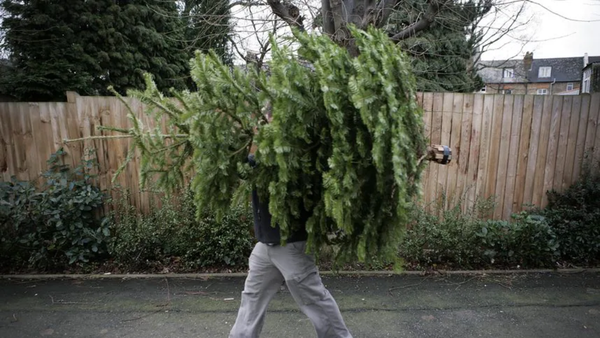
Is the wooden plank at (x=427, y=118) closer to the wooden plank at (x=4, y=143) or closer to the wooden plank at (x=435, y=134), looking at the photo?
the wooden plank at (x=435, y=134)

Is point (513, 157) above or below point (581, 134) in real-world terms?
below

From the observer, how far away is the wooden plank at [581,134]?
4.72 m

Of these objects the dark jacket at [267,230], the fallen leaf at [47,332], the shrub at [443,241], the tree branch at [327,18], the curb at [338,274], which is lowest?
the fallen leaf at [47,332]

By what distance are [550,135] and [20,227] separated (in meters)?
6.55

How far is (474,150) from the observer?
4.82 m

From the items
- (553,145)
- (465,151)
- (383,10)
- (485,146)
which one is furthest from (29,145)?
(553,145)

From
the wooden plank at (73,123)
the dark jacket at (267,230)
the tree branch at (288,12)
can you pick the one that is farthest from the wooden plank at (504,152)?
the wooden plank at (73,123)

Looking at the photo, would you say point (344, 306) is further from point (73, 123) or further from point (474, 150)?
point (73, 123)

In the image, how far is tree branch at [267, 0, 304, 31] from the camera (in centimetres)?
517

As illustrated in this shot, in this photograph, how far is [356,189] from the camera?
1987 mm

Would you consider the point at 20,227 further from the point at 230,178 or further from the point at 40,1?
the point at 40,1

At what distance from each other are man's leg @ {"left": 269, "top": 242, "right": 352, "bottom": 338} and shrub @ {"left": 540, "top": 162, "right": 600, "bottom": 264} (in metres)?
3.42

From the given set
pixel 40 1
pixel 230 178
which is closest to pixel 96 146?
pixel 230 178

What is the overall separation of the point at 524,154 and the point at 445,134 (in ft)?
3.45
